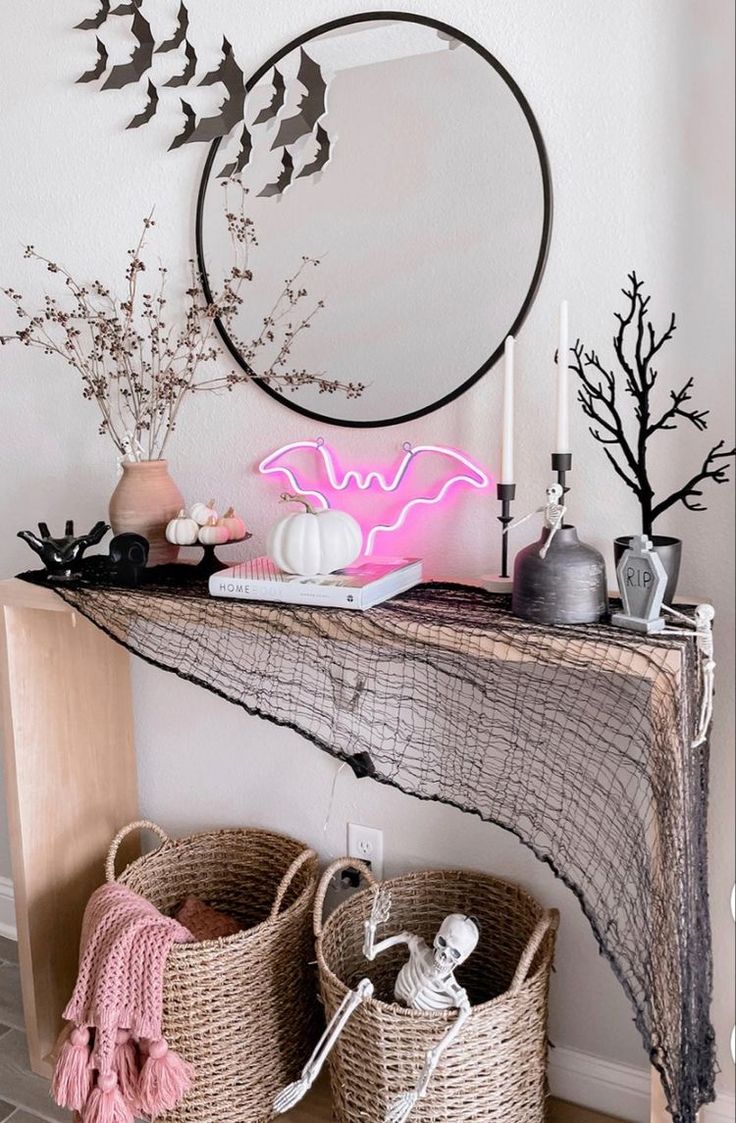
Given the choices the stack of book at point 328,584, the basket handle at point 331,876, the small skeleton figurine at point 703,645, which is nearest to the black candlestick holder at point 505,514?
the stack of book at point 328,584

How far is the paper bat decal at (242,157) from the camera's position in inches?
66.1

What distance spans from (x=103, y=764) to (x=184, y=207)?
105 cm

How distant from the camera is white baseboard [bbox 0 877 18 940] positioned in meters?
2.22

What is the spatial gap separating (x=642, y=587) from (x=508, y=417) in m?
0.32

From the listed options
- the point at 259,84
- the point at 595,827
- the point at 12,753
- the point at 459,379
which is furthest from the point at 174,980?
the point at 259,84

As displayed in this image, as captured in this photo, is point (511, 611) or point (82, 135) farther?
point (82, 135)

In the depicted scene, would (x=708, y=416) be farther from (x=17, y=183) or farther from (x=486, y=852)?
(x=17, y=183)

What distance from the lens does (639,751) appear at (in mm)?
1472

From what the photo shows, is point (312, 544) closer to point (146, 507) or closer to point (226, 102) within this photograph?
point (146, 507)

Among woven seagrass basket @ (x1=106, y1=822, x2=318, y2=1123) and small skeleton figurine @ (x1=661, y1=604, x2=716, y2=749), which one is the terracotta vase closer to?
woven seagrass basket @ (x1=106, y1=822, x2=318, y2=1123)

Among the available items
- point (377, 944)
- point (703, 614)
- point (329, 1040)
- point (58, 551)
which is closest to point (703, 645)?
point (703, 614)

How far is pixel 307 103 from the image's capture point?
1.61 meters

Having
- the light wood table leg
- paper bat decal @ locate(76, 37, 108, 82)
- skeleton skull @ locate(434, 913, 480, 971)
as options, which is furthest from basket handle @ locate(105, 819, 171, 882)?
paper bat decal @ locate(76, 37, 108, 82)

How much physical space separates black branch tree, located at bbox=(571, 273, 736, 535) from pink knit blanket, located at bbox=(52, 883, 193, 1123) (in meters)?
0.98
